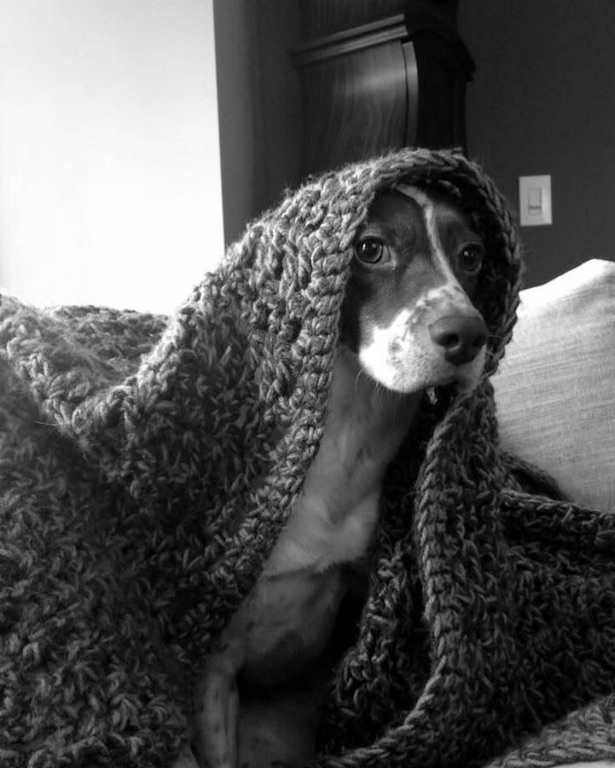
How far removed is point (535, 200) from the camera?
2479 millimetres

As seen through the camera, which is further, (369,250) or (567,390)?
(567,390)

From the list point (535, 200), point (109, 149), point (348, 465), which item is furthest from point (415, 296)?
point (535, 200)

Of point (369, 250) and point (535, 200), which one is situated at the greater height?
point (369, 250)

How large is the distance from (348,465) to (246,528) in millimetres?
166

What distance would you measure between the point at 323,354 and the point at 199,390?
0.11 m

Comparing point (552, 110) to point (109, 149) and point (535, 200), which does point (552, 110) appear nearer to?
point (535, 200)

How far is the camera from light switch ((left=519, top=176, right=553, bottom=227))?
246 centimetres

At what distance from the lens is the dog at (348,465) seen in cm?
87

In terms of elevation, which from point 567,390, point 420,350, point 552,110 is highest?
point 552,110

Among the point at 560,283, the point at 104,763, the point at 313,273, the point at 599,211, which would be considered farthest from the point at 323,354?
the point at 599,211

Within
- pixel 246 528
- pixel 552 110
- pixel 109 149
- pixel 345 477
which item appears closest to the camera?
pixel 246 528

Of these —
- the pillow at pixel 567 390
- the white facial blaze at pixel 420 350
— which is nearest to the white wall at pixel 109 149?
the pillow at pixel 567 390

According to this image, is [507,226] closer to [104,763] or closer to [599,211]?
[104,763]

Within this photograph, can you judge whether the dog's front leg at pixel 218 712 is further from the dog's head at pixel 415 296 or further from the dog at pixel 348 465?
the dog's head at pixel 415 296
